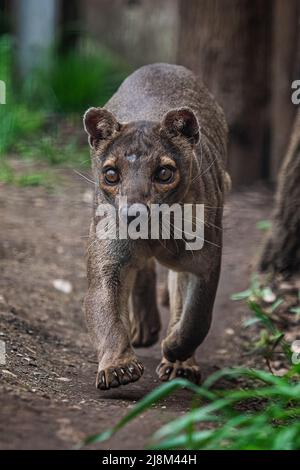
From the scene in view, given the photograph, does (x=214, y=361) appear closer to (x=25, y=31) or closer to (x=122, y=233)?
(x=122, y=233)

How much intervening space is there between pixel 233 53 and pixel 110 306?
517cm

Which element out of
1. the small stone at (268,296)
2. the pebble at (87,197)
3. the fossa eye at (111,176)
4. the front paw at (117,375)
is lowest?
the small stone at (268,296)

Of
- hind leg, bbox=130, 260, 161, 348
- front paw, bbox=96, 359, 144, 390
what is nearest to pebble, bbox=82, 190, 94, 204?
hind leg, bbox=130, 260, 161, 348

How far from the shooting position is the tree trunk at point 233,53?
10031mm

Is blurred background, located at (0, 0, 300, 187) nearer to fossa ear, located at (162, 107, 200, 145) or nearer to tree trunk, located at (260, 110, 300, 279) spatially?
tree trunk, located at (260, 110, 300, 279)

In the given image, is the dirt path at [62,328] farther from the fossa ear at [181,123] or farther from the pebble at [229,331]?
the fossa ear at [181,123]

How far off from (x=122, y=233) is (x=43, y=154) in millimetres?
5955

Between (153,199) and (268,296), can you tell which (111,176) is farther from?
(268,296)

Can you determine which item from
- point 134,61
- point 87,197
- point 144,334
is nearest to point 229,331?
point 144,334

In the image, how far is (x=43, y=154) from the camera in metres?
11.4

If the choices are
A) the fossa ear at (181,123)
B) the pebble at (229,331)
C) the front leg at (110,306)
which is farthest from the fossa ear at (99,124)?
the pebble at (229,331)

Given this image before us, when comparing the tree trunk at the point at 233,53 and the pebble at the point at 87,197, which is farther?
the pebble at the point at 87,197

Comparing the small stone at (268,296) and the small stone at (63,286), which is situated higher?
the small stone at (268,296)

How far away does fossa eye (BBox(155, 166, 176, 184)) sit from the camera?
17.7 ft
